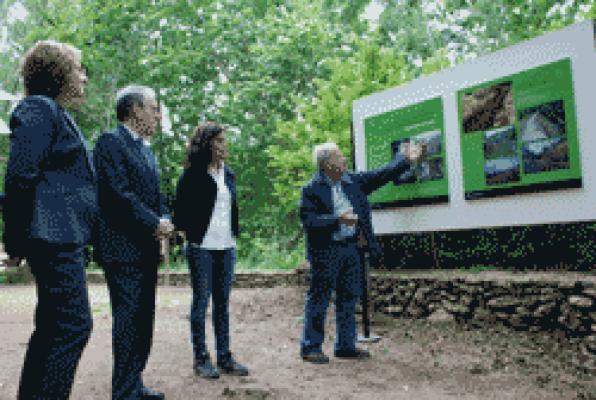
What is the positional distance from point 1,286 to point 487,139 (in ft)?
46.9

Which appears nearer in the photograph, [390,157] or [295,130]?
[390,157]

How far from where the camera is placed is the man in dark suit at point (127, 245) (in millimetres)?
3357

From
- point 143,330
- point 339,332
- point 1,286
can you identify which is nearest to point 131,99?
point 143,330

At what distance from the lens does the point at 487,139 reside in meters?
6.11

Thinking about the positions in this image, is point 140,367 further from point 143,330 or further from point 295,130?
point 295,130

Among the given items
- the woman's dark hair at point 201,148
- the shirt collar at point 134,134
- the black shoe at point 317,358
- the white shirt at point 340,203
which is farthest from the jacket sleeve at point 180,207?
the black shoe at point 317,358

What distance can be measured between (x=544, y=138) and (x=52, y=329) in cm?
464

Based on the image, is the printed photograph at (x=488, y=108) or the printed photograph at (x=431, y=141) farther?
the printed photograph at (x=431, y=141)

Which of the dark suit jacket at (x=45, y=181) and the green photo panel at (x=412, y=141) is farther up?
the green photo panel at (x=412, y=141)

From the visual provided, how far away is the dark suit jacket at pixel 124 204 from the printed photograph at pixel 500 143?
3744 millimetres

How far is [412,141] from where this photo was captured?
7027 mm

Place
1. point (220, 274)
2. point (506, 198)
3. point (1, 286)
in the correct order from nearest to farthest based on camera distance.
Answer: point (220, 274), point (506, 198), point (1, 286)

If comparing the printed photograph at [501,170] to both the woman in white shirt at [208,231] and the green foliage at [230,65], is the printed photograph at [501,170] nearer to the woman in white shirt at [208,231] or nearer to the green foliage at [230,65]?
the woman in white shirt at [208,231]

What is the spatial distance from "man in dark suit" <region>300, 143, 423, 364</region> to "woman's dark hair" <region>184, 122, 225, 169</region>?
108 centimetres
